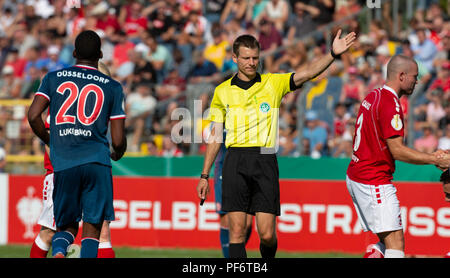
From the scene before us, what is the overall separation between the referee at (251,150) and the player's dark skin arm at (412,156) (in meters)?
1.32

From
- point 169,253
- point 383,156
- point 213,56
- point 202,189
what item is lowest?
point 169,253

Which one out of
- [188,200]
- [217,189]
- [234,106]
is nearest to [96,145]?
[234,106]

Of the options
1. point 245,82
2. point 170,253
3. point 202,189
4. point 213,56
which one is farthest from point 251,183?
point 213,56

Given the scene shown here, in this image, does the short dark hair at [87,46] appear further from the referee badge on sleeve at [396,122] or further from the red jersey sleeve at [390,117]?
the referee badge on sleeve at [396,122]

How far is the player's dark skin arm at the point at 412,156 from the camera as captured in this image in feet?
27.5

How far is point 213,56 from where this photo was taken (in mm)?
19672

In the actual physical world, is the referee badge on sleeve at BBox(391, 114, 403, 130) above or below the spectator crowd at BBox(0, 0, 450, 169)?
below

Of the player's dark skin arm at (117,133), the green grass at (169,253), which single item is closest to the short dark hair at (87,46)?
the player's dark skin arm at (117,133)

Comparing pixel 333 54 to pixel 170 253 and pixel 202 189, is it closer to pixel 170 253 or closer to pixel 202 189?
pixel 202 189

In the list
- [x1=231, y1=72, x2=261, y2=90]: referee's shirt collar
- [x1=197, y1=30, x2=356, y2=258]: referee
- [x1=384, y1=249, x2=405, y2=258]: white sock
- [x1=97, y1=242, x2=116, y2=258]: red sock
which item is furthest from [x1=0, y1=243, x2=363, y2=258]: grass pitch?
[x1=384, y1=249, x2=405, y2=258]: white sock

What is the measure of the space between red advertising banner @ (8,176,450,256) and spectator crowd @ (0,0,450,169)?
3.93 feet

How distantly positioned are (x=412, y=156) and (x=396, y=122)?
0.37 m

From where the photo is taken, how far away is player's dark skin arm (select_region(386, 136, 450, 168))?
330 inches

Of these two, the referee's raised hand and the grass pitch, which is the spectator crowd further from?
the referee's raised hand
